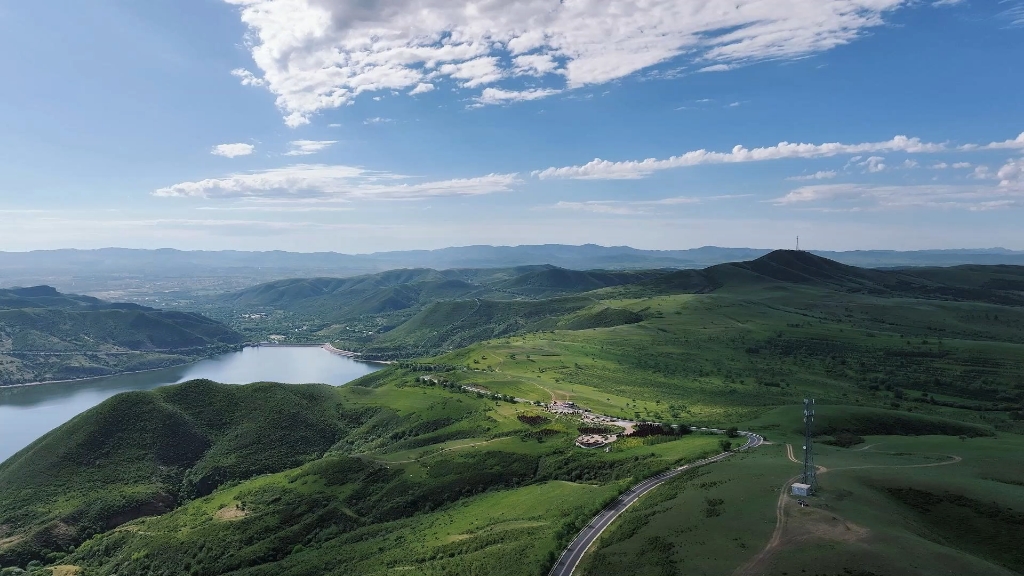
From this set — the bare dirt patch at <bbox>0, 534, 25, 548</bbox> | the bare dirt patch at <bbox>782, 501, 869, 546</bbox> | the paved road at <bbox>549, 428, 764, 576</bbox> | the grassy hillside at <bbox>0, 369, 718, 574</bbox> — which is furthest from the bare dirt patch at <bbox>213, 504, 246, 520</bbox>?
the bare dirt patch at <bbox>782, 501, 869, 546</bbox>

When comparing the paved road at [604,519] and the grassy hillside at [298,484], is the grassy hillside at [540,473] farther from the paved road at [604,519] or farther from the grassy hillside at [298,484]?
the paved road at [604,519]

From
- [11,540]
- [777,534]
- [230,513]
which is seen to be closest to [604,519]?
[777,534]

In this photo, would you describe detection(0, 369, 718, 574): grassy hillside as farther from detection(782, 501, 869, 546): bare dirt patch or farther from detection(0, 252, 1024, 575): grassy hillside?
detection(782, 501, 869, 546): bare dirt patch

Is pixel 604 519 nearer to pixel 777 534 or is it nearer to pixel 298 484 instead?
pixel 777 534

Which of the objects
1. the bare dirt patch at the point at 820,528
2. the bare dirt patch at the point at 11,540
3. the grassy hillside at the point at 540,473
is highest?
the bare dirt patch at the point at 820,528

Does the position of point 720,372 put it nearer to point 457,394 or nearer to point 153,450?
point 457,394

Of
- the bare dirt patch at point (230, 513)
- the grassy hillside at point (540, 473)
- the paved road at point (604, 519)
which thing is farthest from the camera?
the bare dirt patch at point (230, 513)

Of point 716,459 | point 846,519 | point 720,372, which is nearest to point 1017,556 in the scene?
point 846,519

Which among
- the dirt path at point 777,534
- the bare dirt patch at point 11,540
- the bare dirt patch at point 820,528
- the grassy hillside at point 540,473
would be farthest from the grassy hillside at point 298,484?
the bare dirt patch at point 820,528
